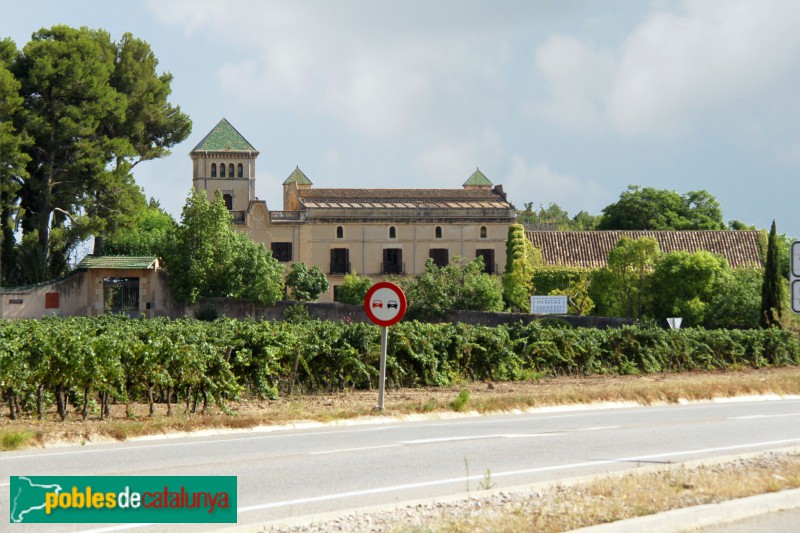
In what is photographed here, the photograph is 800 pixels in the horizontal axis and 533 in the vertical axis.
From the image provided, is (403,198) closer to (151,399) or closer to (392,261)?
(392,261)

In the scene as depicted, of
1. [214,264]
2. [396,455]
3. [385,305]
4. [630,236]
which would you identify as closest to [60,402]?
[385,305]

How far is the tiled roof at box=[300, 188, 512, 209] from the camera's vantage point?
80812 mm

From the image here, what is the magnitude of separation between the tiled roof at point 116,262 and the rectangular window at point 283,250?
1894 centimetres

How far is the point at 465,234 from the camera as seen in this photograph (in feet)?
261

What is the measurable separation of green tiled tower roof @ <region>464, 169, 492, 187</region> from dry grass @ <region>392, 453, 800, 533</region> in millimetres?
87206

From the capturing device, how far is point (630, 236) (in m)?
67.4

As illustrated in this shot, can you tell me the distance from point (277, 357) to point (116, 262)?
1624 inches

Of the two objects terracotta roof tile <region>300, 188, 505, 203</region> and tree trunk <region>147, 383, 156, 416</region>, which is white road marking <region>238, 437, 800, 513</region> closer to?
tree trunk <region>147, 383, 156, 416</region>

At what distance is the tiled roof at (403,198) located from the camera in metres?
80.8

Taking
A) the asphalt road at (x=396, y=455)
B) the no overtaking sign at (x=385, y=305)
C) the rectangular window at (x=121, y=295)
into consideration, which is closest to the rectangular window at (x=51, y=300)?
the rectangular window at (x=121, y=295)

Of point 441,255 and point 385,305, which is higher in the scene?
point 441,255

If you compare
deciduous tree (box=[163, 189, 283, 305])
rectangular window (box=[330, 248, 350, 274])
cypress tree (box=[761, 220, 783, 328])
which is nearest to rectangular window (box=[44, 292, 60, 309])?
deciduous tree (box=[163, 189, 283, 305])

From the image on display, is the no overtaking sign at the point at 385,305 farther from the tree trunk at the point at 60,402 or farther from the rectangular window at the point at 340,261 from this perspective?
the rectangular window at the point at 340,261

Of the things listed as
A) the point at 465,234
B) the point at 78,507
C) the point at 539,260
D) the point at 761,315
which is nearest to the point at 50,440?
the point at 78,507
